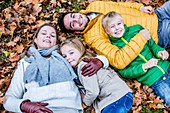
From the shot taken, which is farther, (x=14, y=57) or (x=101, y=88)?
(x=14, y=57)

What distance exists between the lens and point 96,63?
16.5ft

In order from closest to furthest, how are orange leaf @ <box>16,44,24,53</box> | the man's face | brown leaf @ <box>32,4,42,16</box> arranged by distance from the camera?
the man's face < orange leaf @ <box>16,44,24,53</box> < brown leaf @ <box>32,4,42,16</box>

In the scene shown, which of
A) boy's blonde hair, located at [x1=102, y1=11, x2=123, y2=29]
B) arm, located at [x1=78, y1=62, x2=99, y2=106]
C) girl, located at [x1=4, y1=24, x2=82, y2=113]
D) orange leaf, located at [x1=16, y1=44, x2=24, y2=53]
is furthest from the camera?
orange leaf, located at [x1=16, y1=44, x2=24, y2=53]

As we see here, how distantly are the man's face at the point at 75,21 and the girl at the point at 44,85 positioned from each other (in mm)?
589

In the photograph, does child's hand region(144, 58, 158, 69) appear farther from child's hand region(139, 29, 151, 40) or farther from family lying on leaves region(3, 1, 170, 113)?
child's hand region(139, 29, 151, 40)

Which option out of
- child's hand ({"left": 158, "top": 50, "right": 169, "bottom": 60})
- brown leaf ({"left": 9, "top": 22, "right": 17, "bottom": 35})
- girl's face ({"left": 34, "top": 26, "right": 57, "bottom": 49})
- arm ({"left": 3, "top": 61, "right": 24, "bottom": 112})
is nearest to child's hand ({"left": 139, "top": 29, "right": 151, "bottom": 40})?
child's hand ({"left": 158, "top": 50, "right": 169, "bottom": 60})

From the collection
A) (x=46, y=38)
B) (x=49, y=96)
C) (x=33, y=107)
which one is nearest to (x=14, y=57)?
(x=46, y=38)

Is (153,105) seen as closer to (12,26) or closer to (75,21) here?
(75,21)

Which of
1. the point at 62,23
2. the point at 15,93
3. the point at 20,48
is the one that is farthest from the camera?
the point at 20,48

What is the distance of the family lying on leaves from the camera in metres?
4.82

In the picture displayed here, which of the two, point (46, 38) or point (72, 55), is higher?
point (46, 38)

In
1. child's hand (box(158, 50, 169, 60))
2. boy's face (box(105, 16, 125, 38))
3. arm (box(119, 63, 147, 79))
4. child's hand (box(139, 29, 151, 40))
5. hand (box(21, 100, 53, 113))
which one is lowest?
hand (box(21, 100, 53, 113))

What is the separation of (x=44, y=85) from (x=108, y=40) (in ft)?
4.15

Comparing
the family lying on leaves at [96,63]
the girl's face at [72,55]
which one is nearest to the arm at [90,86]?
the family lying on leaves at [96,63]
